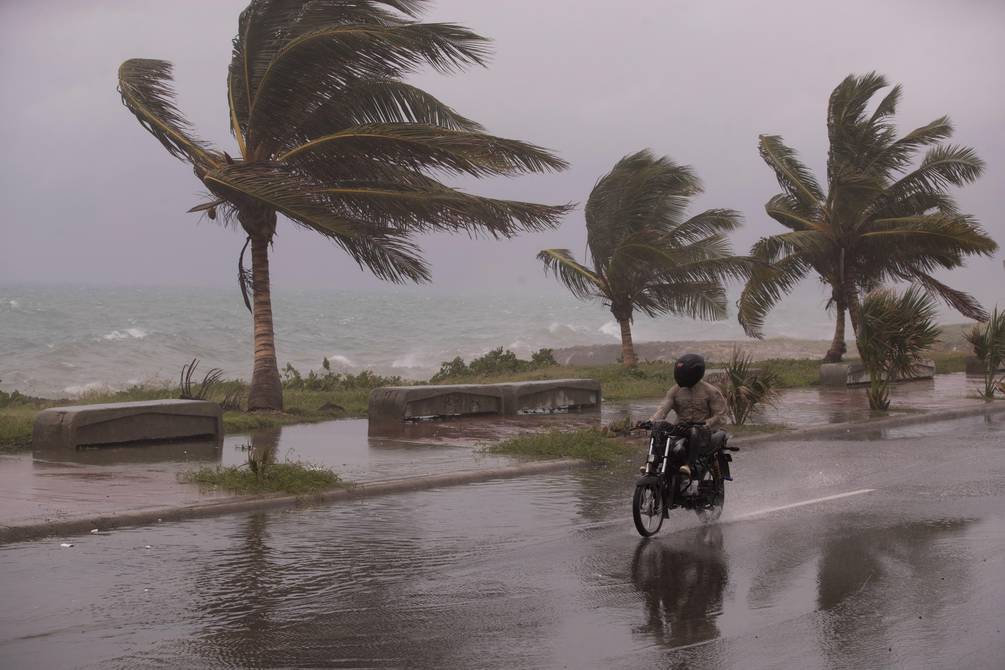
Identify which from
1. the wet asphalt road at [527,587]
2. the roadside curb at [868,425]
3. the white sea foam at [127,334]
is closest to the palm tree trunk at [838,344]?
the roadside curb at [868,425]

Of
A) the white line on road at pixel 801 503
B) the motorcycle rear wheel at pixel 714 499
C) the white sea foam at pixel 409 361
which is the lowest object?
the white line on road at pixel 801 503

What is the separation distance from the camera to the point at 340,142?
60.3 ft

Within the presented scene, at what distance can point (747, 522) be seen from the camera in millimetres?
9805

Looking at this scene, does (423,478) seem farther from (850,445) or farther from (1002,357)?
(1002,357)

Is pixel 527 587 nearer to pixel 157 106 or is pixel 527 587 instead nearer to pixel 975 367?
pixel 157 106

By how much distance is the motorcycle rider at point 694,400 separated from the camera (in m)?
9.65

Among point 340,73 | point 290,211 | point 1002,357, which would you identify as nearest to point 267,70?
point 340,73

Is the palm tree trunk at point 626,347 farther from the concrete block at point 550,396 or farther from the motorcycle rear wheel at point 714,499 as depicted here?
the motorcycle rear wheel at point 714,499

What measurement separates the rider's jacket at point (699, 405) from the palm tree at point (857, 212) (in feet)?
72.0

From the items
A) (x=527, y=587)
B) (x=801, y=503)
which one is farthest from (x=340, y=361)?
(x=527, y=587)

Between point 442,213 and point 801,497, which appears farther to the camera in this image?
point 442,213

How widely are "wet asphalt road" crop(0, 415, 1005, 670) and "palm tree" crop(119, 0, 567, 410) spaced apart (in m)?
8.10

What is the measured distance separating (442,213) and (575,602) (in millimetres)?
12521

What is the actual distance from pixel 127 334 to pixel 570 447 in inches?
2384
